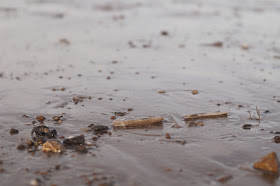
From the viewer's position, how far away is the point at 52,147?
15.4ft

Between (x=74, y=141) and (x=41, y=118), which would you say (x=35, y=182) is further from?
(x=41, y=118)

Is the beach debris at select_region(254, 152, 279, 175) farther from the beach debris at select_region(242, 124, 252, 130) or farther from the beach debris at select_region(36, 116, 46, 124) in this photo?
the beach debris at select_region(36, 116, 46, 124)

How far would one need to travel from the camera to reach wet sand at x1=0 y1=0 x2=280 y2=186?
14.3ft

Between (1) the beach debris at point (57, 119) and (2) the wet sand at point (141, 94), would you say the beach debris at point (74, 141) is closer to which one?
(2) the wet sand at point (141, 94)

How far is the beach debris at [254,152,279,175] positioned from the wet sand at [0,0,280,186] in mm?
128

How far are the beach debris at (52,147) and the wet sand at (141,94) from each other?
11 centimetres

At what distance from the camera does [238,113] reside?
20.4 ft

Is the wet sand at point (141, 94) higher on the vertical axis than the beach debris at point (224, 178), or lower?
higher

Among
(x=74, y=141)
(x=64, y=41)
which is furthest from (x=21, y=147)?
(x=64, y=41)

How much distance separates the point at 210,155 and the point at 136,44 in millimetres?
7590

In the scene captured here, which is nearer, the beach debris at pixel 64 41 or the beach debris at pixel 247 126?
the beach debris at pixel 247 126

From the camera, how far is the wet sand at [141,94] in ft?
14.3

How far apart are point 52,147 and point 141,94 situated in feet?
9.56

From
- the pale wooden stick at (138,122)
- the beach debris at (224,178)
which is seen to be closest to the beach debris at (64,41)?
the pale wooden stick at (138,122)
